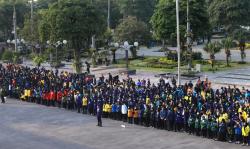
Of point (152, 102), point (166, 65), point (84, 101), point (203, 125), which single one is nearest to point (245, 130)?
point (203, 125)

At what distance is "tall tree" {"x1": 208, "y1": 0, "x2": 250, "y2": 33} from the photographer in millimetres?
66325

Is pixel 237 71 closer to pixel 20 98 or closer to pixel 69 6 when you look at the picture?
pixel 69 6

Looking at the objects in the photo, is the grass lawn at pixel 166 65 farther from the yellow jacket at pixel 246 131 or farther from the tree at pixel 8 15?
the tree at pixel 8 15

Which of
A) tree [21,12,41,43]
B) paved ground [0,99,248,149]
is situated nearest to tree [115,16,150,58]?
tree [21,12,41,43]

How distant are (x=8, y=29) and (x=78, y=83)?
50.7 meters

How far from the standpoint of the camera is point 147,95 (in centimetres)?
2858

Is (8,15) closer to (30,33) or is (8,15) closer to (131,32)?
(30,33)

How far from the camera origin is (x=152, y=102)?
1058 inches

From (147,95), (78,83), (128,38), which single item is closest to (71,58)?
(128,38)

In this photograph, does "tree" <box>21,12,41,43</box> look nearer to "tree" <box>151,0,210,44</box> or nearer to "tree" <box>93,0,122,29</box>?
"tree" <box>151,0,210,44</box>

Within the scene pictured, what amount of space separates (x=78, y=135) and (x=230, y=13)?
4634 centimetres

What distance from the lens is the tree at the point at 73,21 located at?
4350 cm

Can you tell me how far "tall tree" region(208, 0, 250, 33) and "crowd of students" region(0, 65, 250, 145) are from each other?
1417 inches

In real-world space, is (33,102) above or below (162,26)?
below
